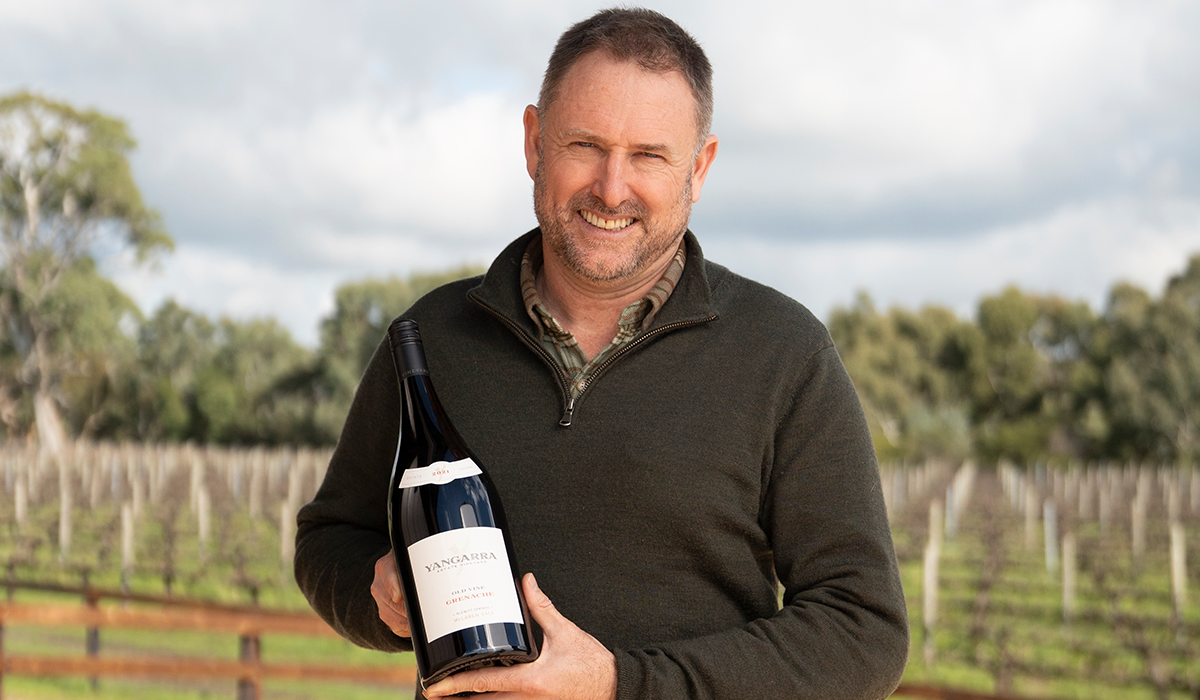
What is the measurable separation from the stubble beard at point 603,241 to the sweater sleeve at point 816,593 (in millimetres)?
279

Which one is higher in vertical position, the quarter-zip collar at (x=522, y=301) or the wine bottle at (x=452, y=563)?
the quarter-zip collar at (x=522, y=301)

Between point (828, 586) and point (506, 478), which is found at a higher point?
point (506, 478)

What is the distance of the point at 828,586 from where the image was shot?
4.72ft

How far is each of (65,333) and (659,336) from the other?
38.5 meters

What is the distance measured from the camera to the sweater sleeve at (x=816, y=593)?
4.50ft

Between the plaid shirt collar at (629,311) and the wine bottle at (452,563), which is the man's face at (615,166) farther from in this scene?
the wine bottle at (452,563)

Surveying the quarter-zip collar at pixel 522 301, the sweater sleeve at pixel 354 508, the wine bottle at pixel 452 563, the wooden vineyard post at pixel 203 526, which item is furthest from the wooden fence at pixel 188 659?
the wooden vineyard post at pixel 203 526

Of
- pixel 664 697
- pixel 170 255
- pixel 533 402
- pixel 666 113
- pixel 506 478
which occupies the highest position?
pixel 170 255

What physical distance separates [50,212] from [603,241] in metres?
38.4

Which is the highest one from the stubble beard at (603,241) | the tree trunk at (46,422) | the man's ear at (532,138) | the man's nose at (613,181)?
the tree trunk at (46,422)

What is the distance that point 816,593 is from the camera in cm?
143

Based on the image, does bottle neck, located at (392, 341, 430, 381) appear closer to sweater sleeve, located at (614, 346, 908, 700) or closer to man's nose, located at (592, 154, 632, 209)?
man's nose, located at (592, 154, 632, 209)

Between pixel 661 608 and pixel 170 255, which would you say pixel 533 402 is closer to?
pixel 661 608

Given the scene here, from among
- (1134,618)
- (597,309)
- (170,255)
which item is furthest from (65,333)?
(597,309)
